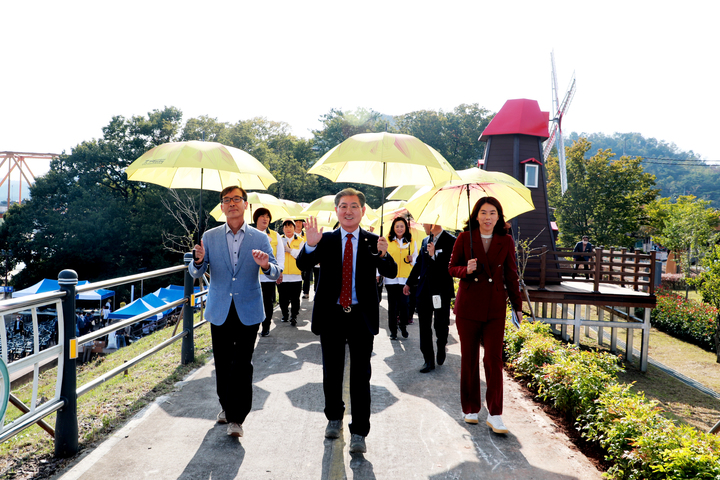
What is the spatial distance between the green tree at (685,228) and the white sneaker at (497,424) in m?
34.9

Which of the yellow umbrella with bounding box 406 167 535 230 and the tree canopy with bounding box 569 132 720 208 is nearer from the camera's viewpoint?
the yellow umbrella with bounding box 406 167 535 230

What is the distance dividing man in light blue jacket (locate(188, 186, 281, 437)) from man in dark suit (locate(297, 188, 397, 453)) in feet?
1.53

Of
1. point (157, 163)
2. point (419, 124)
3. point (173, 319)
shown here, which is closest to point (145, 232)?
point (173, 319)

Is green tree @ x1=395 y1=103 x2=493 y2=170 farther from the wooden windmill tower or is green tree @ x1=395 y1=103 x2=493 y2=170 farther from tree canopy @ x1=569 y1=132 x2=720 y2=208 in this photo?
tree canopy @ x1=569 y1=132 x2=720 y2=208

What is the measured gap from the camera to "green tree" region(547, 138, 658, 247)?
110ft

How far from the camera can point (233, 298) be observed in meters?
4.16

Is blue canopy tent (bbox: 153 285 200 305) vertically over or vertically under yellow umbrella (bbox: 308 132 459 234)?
under

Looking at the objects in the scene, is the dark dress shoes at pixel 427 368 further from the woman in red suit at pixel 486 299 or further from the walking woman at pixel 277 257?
the walking woman at pixel 277 257

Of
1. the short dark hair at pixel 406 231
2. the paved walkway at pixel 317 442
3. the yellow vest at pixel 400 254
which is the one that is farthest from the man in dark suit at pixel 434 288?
the yellow vest at pixel 400 254

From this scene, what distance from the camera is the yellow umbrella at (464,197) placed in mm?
5844

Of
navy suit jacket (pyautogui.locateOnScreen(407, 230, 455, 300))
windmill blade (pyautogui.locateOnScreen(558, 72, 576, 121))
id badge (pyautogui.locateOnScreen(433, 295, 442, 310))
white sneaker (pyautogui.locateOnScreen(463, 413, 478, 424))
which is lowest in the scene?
white sneaker (pyautogui.locateOnScreen(463, 413, 478, 424))

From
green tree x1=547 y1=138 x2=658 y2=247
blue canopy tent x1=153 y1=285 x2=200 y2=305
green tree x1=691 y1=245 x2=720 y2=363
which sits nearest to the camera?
green tree x1=691 y1=245 x2=720 y2=363

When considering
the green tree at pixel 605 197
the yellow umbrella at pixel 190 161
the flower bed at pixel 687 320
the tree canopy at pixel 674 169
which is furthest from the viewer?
the tree canopy at pixel 674 169

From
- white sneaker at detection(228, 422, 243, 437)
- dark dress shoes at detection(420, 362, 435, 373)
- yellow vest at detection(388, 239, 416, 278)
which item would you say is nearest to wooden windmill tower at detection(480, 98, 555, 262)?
yellow vest at detection(388, 239, 416, 278)
